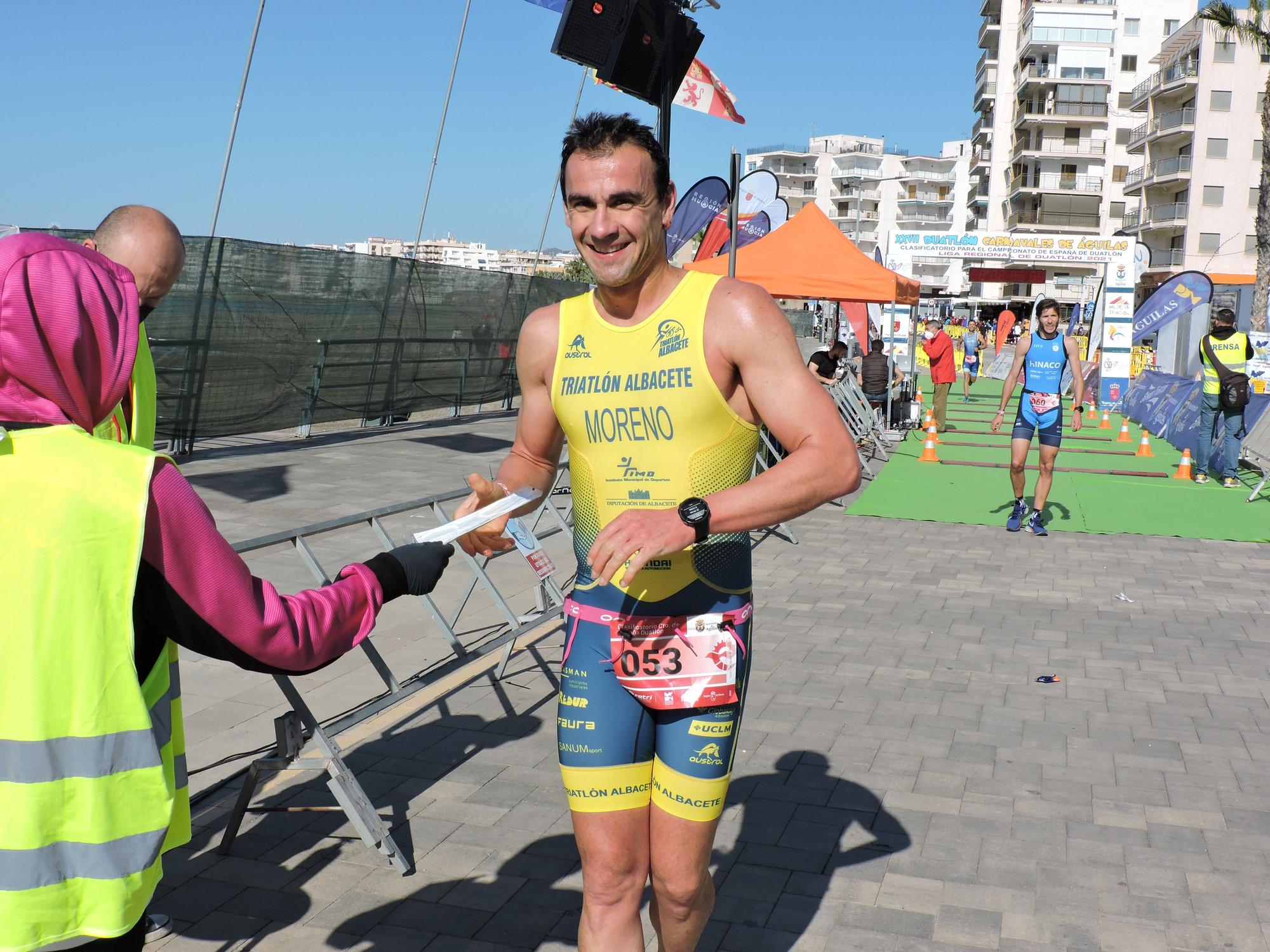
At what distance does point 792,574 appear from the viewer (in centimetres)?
901

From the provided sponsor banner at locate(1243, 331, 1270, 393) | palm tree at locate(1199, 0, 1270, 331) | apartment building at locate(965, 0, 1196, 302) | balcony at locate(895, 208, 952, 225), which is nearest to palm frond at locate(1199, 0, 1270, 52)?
palm tree at locate(1199, 0, 1270, 331)

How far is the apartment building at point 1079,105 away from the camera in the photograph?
82000mm

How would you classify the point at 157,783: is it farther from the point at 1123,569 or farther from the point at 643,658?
the point at 1123,569

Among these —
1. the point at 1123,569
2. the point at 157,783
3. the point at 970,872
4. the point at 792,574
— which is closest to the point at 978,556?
the point at 1123,569

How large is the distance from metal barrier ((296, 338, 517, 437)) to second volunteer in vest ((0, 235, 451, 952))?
14.3 m

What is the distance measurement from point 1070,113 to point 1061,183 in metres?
4.87

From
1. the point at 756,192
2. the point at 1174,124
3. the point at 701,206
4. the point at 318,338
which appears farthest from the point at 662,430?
the point at 1174,124

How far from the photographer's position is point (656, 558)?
2514 millimetres

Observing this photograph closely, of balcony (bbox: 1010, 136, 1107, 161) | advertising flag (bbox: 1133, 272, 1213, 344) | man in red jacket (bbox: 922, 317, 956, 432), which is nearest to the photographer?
man in red jacket (bbox: 922, 317, 956, 432)

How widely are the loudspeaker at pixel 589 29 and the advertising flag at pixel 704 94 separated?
3686 millimetres

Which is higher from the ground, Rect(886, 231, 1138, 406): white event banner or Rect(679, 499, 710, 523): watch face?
Rect(886, 231, 1138, 406): white event banner

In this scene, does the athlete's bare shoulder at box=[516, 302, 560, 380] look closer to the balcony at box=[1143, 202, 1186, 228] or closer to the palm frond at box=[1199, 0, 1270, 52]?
the palm frond at box=[1199, 0, 1270, 52]

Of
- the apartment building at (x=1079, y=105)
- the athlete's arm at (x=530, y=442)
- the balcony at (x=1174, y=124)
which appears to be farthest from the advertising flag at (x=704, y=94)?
the apartment building at (x=1079, y=105)

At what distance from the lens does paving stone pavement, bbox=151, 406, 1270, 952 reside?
365cm
